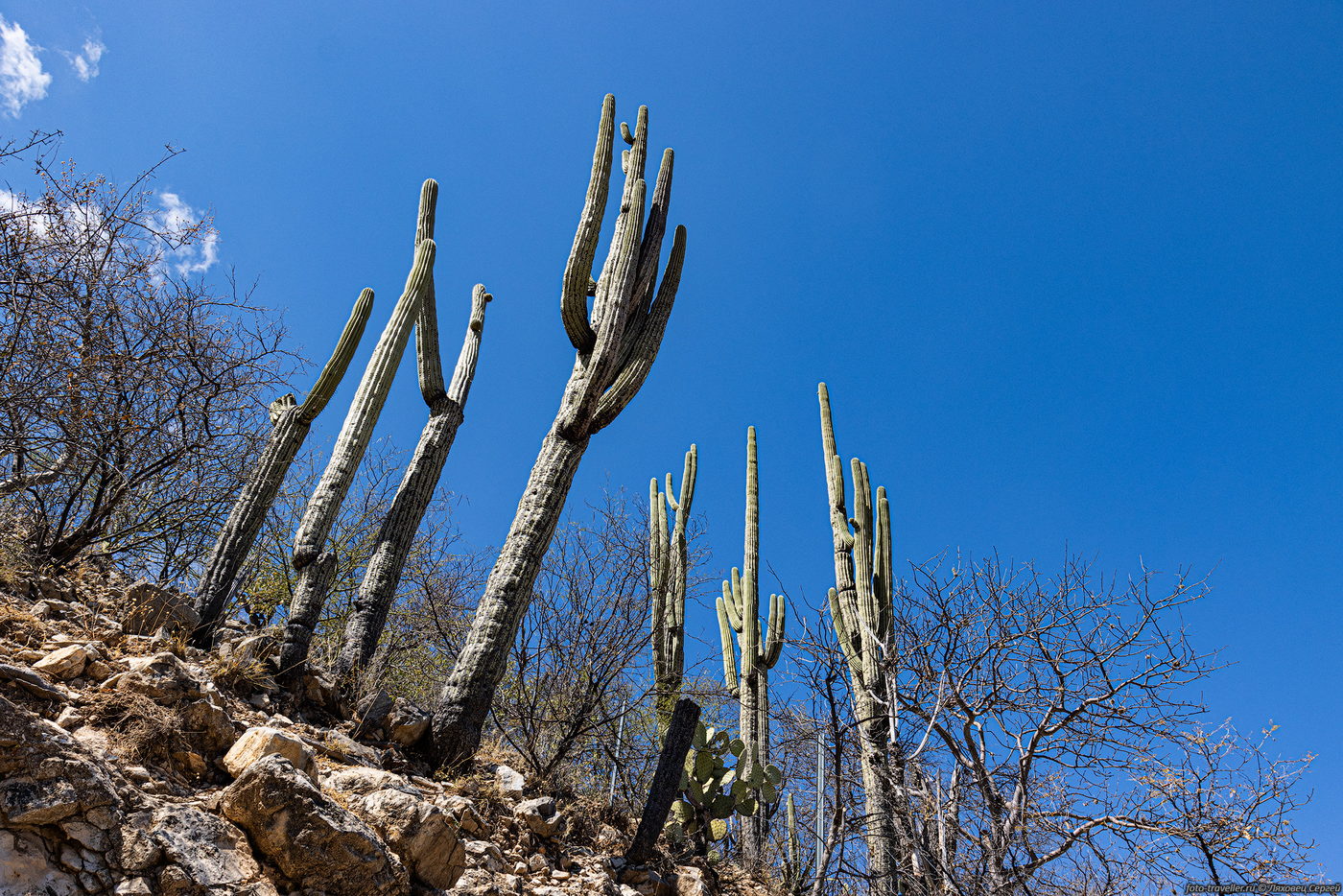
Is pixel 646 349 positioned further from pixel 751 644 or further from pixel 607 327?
pixel 751 644

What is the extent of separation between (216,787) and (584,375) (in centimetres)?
401

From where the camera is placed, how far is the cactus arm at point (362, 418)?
581cm

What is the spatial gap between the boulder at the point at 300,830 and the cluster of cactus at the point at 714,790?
3175 millimetres

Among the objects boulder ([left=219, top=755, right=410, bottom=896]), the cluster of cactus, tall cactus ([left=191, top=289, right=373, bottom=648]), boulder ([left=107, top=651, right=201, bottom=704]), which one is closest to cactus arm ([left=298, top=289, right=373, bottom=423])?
tall cactus ([left=191, top=289, right=373, bottom=648])

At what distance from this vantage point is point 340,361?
253 inches

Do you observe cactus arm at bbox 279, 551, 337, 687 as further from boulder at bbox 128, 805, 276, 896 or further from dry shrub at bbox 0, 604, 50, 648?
boulder at bbox 128, 805, 276, 896

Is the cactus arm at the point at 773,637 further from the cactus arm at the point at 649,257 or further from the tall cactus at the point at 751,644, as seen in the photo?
the cactus arm at the point at 649,257

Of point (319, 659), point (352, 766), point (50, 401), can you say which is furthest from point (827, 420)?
point (50, 401)

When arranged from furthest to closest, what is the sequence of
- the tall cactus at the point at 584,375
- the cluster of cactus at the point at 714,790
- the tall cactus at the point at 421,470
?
the cluster of cactus at the point at 714,790, the tall cactus at the point at 421,470, the tall cactus at the point at 584,375

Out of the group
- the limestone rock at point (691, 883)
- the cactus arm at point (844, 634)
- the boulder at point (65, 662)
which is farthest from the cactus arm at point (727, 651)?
the boulder at point (65, 662)

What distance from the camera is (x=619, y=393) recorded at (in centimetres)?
652

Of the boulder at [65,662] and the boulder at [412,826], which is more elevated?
the boulder at [65,662]

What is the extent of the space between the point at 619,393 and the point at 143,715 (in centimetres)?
397

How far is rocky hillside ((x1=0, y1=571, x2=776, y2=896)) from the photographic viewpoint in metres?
2.88
